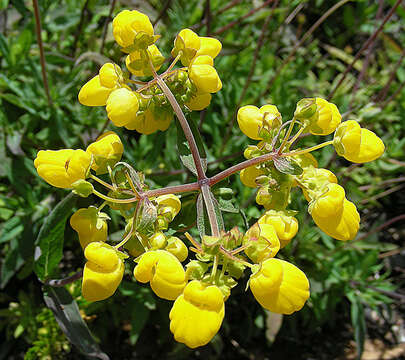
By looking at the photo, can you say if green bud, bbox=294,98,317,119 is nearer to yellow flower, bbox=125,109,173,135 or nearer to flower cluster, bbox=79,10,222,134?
flower cluster, bbox=79,10,222,134

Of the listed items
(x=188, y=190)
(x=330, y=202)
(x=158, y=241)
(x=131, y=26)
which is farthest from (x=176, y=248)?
(x=131, y=26)

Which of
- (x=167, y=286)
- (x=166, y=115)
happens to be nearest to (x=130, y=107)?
(x=166, y=115)

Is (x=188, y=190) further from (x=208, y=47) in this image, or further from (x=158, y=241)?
(x=208, y=47)

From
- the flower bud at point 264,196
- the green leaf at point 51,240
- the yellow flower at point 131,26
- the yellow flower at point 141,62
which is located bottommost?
the green leaf at point 51,240

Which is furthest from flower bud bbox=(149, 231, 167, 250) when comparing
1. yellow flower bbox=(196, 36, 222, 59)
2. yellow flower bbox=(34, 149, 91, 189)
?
yellow flower bbox=(196, 36, 222, 59)

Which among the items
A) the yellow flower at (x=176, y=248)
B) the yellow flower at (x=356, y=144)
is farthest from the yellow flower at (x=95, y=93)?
the yellow flower at (x=356, y=144)

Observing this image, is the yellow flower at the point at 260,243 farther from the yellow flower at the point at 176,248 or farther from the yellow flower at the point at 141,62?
the yellow flower at the point at 141,62
